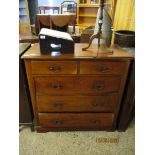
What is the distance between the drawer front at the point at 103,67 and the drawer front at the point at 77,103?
0.25m

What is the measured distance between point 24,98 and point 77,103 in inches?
19.4

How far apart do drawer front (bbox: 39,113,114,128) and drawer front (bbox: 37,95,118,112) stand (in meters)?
0.06

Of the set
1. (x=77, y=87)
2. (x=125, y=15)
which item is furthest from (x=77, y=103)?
(x=125, y=15)

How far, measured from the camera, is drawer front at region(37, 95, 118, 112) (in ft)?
4.44

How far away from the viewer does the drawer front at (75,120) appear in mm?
1442

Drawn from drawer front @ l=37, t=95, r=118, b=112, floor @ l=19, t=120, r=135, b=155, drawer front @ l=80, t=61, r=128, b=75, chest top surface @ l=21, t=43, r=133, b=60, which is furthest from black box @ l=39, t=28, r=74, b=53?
floor @ l=19, t=120, r=135, b=155

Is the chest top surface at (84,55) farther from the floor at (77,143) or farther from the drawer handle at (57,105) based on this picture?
the floor at (77,143)

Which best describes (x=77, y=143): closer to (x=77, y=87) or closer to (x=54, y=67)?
(x=77, y=87)

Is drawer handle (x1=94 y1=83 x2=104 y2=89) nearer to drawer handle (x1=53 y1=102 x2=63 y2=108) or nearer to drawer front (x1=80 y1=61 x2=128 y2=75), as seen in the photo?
drawer front (x1=80 y1=61 x2=128 y2=75)
